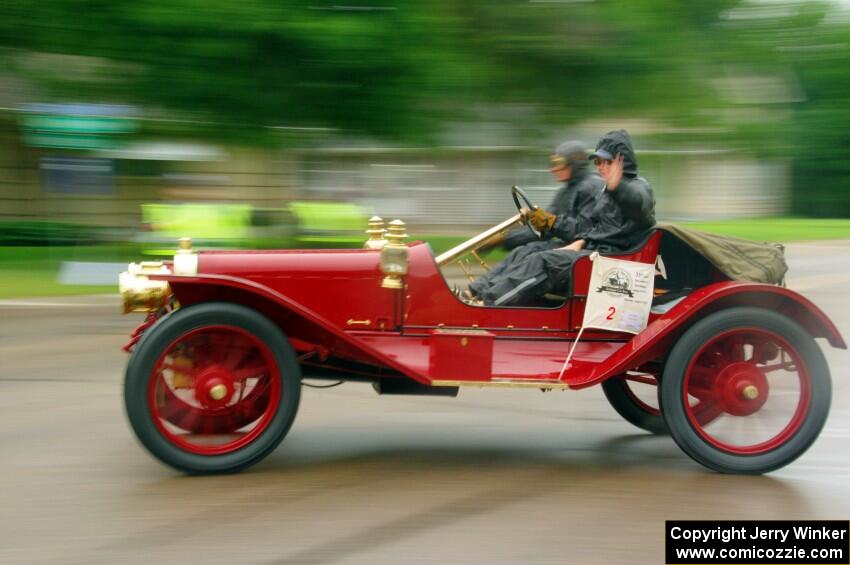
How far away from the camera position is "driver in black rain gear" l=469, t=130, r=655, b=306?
211 inches

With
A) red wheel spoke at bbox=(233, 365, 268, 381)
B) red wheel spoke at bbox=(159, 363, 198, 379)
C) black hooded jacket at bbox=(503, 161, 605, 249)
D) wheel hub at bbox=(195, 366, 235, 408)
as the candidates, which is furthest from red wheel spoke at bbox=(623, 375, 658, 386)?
red wheel spoke at bbox=(159, 363, 198, 379)

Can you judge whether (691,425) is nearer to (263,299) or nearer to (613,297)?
(613,297)

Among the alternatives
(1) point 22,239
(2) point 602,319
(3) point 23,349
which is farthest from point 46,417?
(1) point 22,239

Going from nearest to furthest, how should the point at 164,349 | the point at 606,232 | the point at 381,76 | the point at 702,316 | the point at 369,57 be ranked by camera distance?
1. the point at 164,349
2. the point at 702,316
3. the point at 606,232
4. the point at 369,57
5. the point at 381,76

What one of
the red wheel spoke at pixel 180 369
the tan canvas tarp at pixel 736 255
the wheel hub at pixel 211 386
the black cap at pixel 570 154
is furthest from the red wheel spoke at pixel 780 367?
the red wheel spoke at pixel 180 369

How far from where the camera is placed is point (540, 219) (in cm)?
584

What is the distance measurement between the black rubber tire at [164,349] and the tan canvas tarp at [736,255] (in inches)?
81.1

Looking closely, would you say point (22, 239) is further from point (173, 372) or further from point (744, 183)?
point (744, 183)

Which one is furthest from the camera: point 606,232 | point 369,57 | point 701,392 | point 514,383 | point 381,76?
point 381,76

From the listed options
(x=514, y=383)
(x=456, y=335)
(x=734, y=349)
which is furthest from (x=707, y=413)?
(x=456, y=335)

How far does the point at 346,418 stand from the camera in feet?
20.7

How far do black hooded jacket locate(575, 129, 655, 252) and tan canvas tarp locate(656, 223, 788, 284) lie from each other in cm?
12

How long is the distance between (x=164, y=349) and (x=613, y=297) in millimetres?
2264

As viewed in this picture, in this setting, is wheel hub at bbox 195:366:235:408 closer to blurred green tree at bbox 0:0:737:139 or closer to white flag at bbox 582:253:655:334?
white flag at bbox 582:253:655:334
